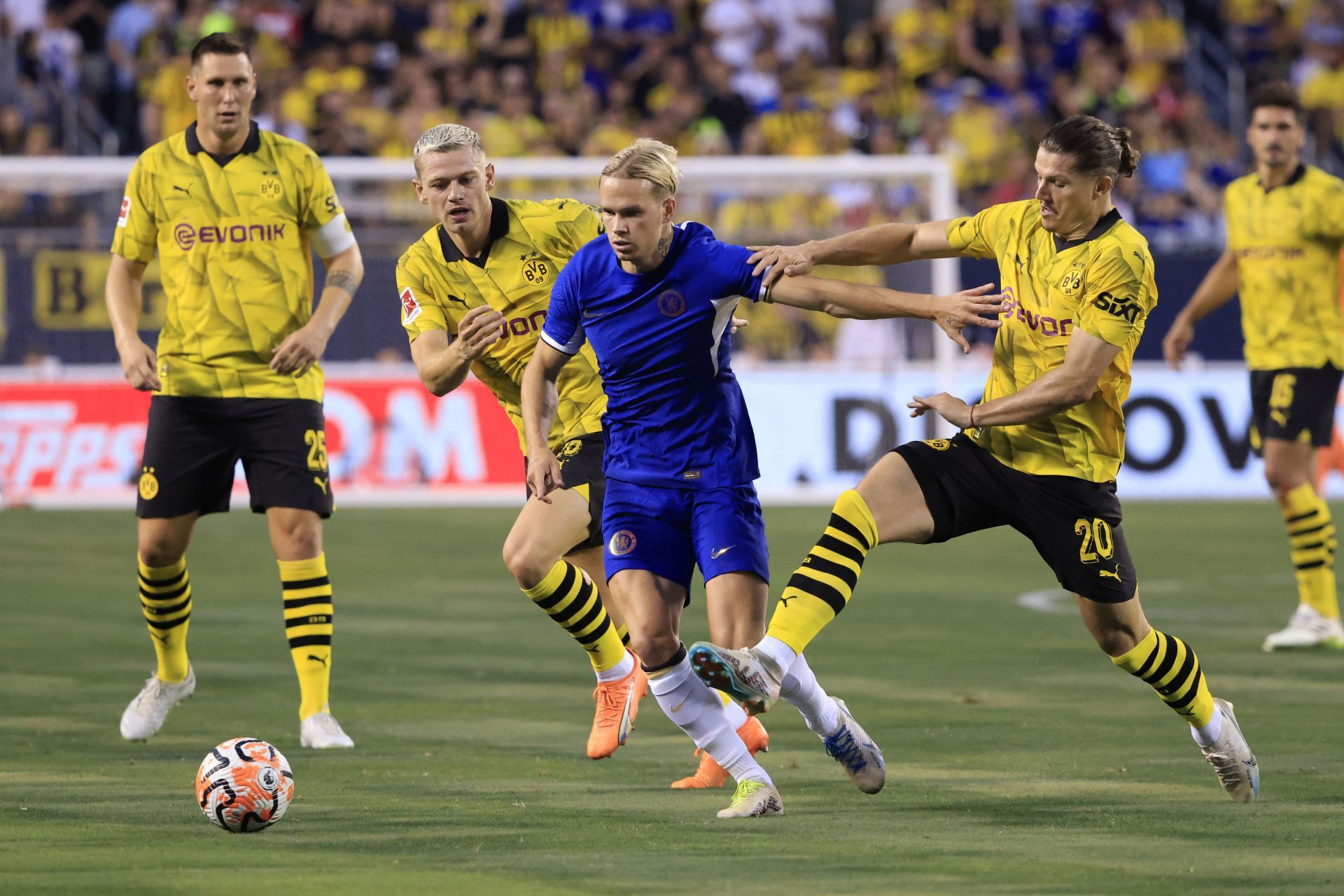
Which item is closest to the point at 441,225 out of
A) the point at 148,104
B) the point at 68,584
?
the point at 68,584

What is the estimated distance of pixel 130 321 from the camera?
828cm

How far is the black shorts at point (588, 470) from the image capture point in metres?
7.88

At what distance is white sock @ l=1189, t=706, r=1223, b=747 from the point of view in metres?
6.84

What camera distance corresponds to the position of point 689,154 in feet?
75.7

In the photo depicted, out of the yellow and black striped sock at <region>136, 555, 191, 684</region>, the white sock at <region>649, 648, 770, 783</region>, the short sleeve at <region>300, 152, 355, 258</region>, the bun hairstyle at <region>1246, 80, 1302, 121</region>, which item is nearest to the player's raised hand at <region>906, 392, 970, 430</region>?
the white sock at <region>649, 648, 770, 783</region>

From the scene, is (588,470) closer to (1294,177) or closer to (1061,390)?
(1061,390)

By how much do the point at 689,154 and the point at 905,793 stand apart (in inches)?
658

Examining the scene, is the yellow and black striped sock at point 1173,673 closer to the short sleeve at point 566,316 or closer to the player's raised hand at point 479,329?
the short sleeve at point 566,316

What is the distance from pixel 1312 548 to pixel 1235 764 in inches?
174

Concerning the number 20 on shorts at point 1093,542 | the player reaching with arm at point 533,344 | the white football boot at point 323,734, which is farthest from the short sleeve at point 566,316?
the white football boot at point 323,734

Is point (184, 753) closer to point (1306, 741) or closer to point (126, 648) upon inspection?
point (126, 648)

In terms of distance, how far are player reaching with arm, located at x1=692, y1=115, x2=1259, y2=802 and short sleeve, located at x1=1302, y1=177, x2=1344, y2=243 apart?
434 cm

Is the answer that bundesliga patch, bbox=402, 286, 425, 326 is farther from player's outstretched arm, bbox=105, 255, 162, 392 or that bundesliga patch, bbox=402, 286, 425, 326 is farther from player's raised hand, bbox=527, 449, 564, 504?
player's raised hand, bbox=527, 449, 564, 504

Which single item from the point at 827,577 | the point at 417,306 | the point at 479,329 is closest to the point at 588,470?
the point at 417,306
